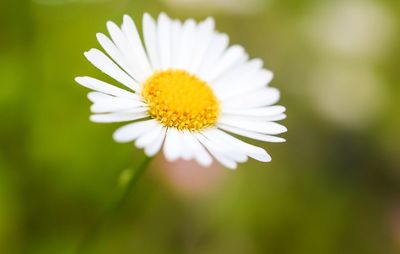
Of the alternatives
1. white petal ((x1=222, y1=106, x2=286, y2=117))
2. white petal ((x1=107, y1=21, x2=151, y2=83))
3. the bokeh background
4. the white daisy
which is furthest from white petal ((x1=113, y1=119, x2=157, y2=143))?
the bokeh background

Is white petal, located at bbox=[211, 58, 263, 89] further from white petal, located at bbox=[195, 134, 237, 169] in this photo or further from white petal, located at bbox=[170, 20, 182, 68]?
white petal, located at bbox=[195, 134, 237, 169]

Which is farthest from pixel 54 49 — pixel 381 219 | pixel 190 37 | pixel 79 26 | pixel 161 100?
pixel 381 219

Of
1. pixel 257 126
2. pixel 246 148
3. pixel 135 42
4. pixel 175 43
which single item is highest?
pixel 175 43

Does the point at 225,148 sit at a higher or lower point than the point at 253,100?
lower

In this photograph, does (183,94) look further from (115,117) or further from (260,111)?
(115,117)

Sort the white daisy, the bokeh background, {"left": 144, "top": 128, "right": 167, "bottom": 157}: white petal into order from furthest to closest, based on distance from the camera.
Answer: the bokeh background, the white daisy, {"left": 144, "top": 128, "right": 167, "bottom": 157}: white petal

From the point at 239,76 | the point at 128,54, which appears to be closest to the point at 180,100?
the point at 128,54
